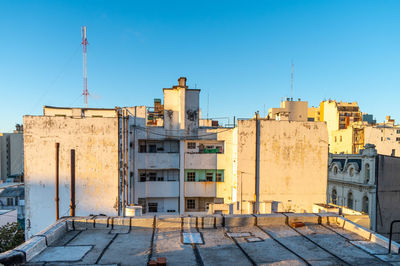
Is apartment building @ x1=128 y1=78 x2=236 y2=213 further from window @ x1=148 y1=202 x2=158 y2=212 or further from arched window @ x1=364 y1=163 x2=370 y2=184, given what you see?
arched window @ x1=364 y1=163 x2=370 y2=184

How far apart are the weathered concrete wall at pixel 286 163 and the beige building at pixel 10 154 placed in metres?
82.6

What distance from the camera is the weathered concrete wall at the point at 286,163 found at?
1081 inches

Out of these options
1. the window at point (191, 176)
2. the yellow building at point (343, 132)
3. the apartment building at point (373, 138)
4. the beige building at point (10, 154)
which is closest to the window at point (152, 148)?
the window at point (191, 176)

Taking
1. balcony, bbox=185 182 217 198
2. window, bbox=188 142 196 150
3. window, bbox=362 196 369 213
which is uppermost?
window, bbox=188 142 196 150

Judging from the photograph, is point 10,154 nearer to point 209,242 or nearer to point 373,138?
point 209,242

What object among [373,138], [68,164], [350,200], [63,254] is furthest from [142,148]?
[373,138]

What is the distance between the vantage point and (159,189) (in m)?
29.1

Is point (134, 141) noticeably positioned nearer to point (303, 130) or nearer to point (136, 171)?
point (136, 171)

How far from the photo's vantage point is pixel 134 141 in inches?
1112

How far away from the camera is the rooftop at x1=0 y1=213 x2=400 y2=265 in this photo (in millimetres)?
6773

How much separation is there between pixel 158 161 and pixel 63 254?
22168 mm

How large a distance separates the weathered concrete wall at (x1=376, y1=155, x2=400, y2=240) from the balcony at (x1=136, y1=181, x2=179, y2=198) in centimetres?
2555

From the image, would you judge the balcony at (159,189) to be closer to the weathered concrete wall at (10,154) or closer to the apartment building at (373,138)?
the apartment building at (373,138)

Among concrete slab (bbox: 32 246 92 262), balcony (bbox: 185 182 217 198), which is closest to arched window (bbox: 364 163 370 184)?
balcony (bbox: 185 182 217 198)
